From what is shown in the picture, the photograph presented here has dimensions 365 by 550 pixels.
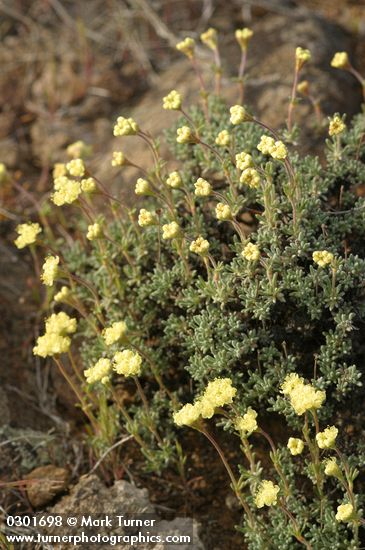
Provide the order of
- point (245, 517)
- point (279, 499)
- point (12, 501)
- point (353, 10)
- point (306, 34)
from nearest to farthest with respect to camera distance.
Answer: point (279, 499)
point (245, 517)
point (12, 501)
point (306, 34)
point (353, 10)

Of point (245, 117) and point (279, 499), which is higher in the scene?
point (245, 117)

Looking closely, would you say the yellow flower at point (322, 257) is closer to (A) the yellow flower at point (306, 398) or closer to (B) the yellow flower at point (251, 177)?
(B) the yellow flower at point (251, 177)

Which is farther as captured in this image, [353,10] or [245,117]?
[353,10]

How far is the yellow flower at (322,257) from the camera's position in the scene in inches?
114

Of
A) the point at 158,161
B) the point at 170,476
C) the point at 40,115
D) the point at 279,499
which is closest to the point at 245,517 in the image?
the point at 279,499

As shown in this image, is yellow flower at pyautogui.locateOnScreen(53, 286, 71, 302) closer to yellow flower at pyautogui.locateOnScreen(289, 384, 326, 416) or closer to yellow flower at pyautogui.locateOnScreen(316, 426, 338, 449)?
yellow flower at pyautogui.locateOnScreen(289, 384, 326, 416)

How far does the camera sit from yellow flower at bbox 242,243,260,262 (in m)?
2.97

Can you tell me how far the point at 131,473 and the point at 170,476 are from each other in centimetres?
20

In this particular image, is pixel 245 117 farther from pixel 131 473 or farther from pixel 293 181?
pixel 131 473

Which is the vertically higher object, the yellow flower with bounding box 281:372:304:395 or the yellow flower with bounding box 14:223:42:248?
the yellow flower with bounding box 14:223:42:248

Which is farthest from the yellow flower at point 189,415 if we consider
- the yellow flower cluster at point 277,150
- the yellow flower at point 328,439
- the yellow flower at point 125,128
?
the yellow flower at point 125,128

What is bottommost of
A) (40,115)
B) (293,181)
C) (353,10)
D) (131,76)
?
(293,181)

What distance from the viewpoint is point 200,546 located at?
3.10 m

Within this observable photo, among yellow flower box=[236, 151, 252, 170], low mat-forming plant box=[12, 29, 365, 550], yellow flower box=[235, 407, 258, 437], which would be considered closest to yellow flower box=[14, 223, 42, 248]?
low mat-forming plant box=[12, 29, 365, 550]
